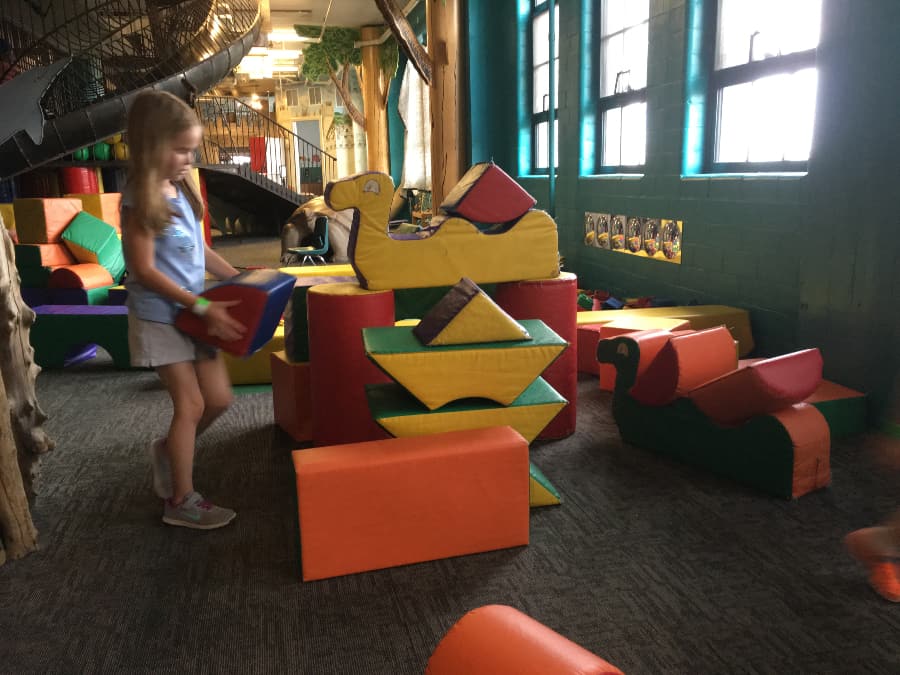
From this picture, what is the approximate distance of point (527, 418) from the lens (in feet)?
7.73

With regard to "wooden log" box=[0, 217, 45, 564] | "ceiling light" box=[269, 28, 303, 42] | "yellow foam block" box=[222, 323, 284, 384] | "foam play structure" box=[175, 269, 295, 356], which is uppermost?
"ceiling light" box=[269, 28, 303, 42]

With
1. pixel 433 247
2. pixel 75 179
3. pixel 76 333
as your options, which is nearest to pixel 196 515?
pixel 433 247

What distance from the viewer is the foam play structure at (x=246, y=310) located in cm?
206

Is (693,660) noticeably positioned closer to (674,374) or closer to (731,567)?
(731,567)

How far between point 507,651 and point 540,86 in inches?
259

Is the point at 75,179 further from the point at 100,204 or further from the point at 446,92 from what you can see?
the point at 446,92

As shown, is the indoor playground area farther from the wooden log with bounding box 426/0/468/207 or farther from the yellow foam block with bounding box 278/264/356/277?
the wooden log with bounding box 426/0/468/207

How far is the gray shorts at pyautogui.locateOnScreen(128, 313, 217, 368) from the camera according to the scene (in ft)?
6.97

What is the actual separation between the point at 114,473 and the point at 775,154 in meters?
3.57

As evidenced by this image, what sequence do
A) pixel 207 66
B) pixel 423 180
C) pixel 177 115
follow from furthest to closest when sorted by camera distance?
1. pixel 423 180
2. pixel 207 66
3. pixel 177 115

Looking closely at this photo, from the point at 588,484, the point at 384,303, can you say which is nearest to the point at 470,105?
the point at 384,303

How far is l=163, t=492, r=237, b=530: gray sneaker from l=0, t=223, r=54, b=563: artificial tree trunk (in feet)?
1.31

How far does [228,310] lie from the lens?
81.7 inches

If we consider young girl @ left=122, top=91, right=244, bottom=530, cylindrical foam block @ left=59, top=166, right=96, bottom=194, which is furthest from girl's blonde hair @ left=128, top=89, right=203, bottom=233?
cylindrical foam block @ left=59, top=166, right=96, bottom=194
